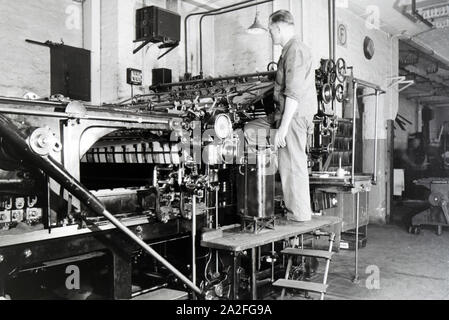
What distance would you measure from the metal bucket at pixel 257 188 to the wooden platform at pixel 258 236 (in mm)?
170

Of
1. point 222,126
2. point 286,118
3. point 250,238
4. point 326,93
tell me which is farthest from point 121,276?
point 326,93

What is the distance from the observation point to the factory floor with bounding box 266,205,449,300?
4.27 meters

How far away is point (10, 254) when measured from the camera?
7.60 feet

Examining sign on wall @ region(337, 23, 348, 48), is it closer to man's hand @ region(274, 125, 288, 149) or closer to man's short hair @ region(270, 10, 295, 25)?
man's short hair @ region(270, 10, 295, 25)

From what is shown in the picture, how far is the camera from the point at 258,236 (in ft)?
10.2

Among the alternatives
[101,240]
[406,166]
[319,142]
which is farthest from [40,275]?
[406,166]

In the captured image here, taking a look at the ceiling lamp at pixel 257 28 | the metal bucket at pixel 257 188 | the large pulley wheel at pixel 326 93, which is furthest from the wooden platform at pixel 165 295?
the ceiling lamp at pixel 257 28

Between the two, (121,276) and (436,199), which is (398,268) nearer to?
(436,199)

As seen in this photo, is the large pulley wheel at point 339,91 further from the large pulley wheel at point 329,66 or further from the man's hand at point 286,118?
the man's hand at point 286,118

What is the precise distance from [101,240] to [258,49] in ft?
18.4

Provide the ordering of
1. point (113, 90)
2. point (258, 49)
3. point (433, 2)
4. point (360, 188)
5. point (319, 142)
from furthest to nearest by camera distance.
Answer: point (433, 2)
point (258, 49)
point (113, 90)
point (319, 142)
point (360, 188)

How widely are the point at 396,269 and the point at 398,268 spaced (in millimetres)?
65

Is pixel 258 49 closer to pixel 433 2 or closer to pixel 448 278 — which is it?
pixel 433 2

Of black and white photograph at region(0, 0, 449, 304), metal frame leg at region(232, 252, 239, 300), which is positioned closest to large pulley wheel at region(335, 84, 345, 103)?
black and white photograph at region(0, 0, 449, 304)
